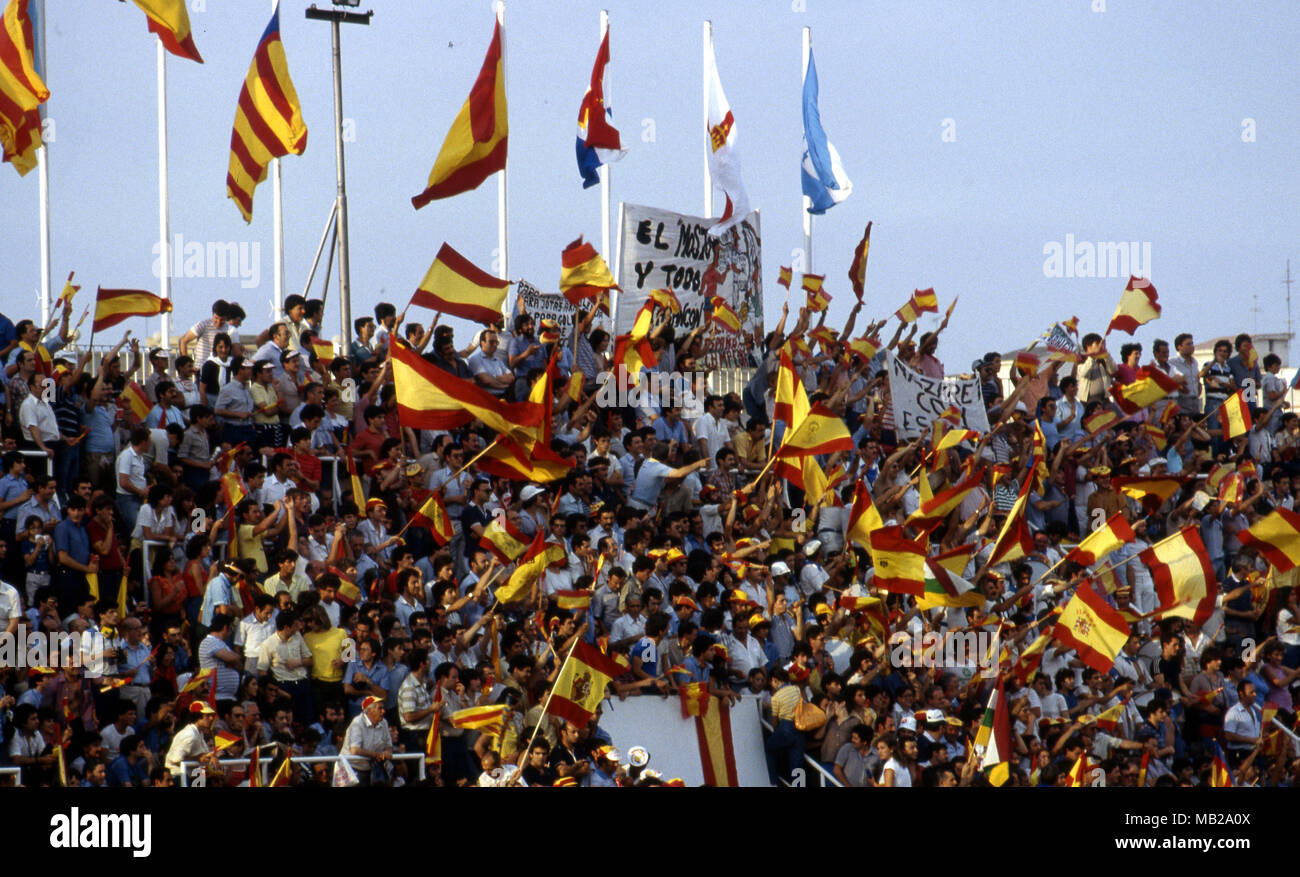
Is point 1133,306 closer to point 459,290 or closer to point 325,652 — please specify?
point 459,290

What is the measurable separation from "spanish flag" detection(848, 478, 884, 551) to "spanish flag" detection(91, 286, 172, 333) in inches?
252

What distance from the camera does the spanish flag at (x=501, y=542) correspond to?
54.7 feet

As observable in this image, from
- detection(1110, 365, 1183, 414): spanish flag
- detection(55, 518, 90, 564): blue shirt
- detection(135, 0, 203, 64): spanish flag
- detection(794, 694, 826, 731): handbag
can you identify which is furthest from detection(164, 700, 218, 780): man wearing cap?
detection(1110, 365, 1183, 414): spanish flag

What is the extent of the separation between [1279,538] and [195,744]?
10910 mm

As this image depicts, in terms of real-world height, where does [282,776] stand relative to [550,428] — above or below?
below

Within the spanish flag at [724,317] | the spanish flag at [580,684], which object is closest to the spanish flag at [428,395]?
the spanish flag at [580,684]

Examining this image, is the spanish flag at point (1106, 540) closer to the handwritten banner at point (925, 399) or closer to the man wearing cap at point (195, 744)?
the handwritten banner at point (925, 399)

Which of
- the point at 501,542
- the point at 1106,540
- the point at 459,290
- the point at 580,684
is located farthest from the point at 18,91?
the point at 1106,540

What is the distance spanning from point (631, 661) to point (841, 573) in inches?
120

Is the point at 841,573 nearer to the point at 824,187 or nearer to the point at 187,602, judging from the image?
the point at 187,602

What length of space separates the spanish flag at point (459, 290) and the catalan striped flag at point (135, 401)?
2.50 metres

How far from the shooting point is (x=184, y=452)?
16484mm

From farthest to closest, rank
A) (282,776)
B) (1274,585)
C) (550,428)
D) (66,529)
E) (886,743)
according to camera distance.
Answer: (1274,585) < (550,428) < (886,743) < (66,529) < (282,776)

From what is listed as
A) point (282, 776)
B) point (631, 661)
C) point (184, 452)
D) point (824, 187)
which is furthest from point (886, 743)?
point (824, 187)
